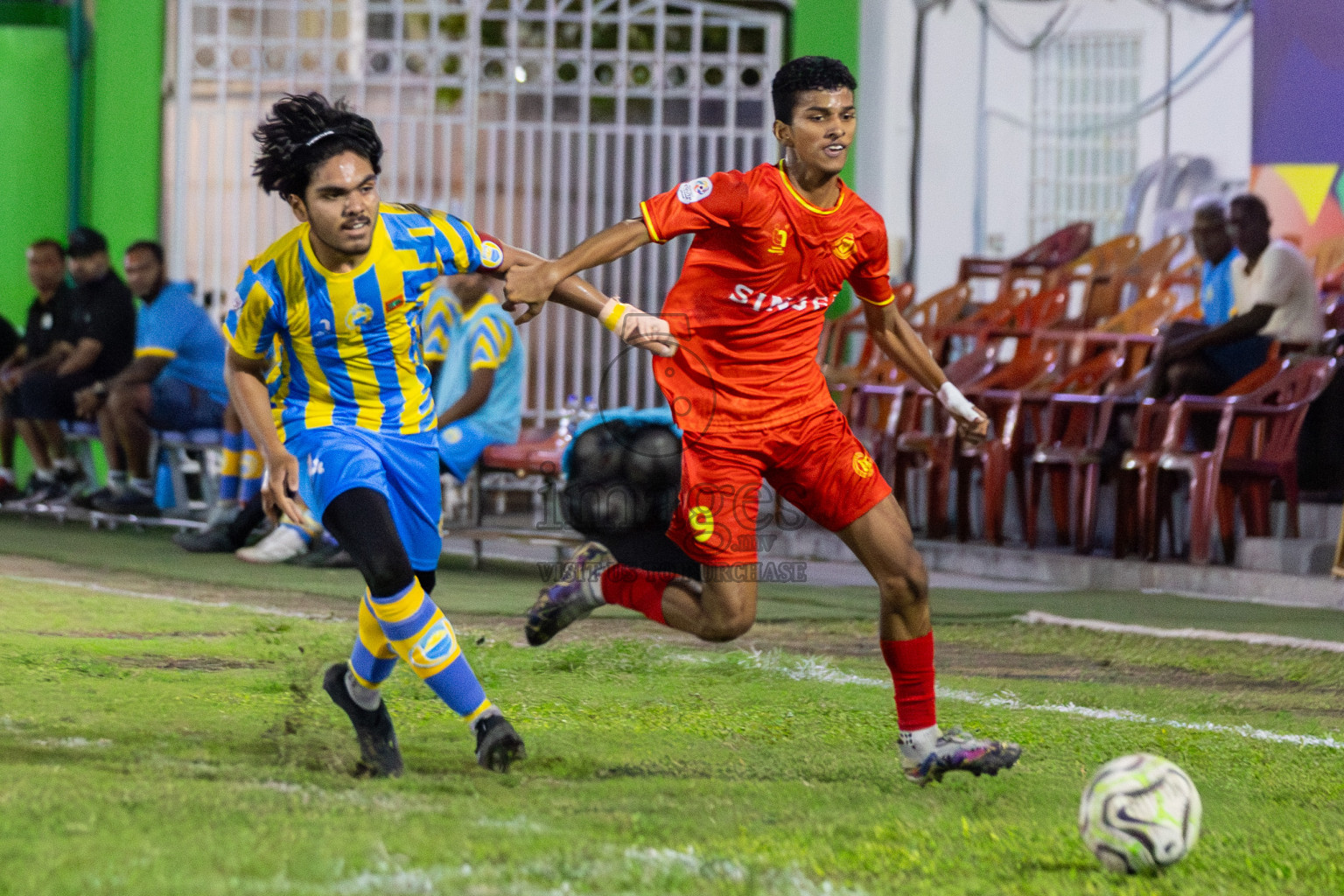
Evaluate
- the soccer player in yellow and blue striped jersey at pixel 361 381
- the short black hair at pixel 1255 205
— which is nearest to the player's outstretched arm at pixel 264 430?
the soccer player in yellow and blue striped jersey at pixel 361 381

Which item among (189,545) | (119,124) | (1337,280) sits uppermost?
(119,124)

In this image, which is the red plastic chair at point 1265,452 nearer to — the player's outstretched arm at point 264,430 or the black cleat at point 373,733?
the black cleat at point 373,733

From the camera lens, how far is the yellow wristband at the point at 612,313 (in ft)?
15.7

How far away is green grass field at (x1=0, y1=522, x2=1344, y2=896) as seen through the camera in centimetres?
377

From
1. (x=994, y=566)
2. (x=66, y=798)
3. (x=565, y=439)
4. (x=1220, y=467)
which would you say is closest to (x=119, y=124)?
(x=565, y=439)

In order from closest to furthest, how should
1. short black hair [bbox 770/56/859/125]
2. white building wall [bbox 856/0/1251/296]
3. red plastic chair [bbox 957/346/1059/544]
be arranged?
short black hair [bbox 770/56/859/125] < red plastic chair [bbox 957/346/1059/544] < white building wall [bbox 856/0/1251/296]

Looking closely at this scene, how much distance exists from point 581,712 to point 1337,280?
801 centimetres

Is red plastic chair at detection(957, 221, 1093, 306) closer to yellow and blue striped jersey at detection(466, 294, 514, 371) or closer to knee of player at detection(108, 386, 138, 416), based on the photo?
yellow and blue striped jersey at detection(466, 294, 514, 371)

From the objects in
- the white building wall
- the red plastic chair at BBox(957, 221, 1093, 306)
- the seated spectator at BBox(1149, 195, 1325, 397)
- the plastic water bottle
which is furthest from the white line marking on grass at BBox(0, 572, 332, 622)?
the white building wall

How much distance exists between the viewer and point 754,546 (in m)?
5.33

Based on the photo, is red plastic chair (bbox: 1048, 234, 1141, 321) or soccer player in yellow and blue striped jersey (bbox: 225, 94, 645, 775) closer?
soccer player in yellow and blue striped jersey (bbox: 225, 94, 645, 775)

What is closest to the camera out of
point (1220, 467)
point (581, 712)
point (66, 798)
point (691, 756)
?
point (66, 798)

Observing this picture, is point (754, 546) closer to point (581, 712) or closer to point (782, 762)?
point (782, 762)

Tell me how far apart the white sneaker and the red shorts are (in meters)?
5.99
